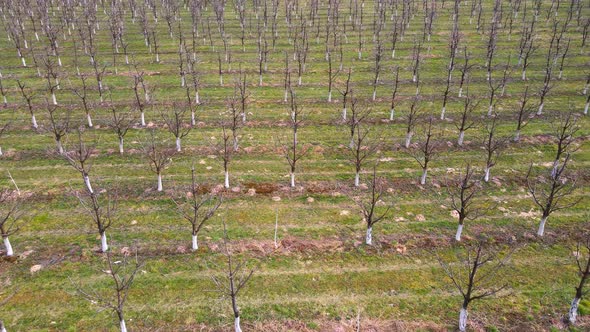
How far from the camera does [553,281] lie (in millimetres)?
22000

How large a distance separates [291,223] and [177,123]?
1235cm

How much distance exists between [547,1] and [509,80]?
1960 inches

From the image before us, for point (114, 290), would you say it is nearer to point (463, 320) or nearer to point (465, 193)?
point (463, 320)

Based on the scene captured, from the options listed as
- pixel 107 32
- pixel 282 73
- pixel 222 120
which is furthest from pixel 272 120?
pixel 107 32

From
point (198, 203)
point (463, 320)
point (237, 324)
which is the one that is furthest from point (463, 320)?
point (198, 203)

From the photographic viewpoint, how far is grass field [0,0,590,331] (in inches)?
787

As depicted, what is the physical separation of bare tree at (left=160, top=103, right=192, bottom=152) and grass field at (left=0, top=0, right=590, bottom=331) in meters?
1.13

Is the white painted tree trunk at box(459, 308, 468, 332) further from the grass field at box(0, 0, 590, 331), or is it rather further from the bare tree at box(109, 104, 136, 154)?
the bare tree at box(109, 104, 136, 154)

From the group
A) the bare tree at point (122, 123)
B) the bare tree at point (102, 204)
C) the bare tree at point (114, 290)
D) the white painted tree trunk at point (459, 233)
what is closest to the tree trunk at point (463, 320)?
the white painted tree trunk at point (459, 233)

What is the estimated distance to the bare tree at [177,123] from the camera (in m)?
33.6

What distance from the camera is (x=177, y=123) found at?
32.2 meters

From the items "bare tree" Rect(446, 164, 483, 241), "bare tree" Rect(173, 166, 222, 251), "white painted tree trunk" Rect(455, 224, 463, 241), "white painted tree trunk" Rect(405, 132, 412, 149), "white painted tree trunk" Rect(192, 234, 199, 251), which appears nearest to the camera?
"white painted tree trunk" Rect(192, 234, 199, 251)

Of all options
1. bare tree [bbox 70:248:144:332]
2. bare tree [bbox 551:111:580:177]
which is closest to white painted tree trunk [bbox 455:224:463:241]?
bare tree [bbox 551:111:580:177]

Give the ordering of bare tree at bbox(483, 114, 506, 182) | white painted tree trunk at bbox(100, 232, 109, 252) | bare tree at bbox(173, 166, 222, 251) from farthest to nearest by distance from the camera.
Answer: bare tree at bbox(483, 114, 506, 182), bare tree at bbox(173, 166, 222, 251), white painted tree trunk at bbox(100, 232, 109, 252)
